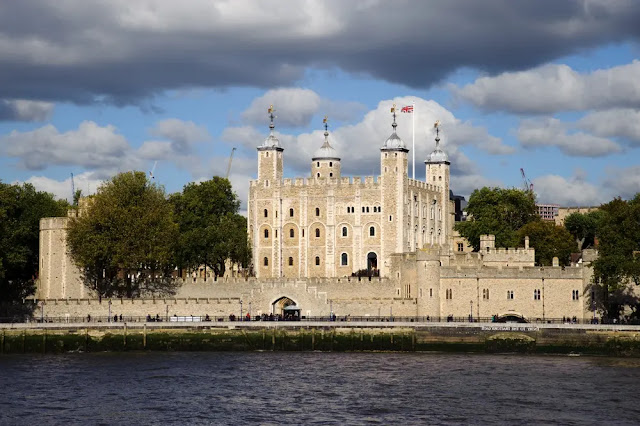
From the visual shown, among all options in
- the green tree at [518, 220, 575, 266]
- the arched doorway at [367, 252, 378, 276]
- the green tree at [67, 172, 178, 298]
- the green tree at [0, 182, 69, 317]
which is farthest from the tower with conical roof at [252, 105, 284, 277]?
the green tree at [518, 220, 575, 266]

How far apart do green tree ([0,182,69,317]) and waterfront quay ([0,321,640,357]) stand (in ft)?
31.6

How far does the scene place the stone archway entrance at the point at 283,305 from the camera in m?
89.9

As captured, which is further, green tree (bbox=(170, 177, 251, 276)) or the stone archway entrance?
green tree (bbox=(170, 177, 251, 276))

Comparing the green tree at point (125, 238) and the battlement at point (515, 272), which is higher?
the green tree at point (125, 238)

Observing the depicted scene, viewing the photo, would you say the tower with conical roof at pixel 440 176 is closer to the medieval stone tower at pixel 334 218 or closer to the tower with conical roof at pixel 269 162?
the medieval stone tower at pixel 334 218

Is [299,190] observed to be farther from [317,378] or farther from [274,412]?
[274,412]

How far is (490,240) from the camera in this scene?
9119cm

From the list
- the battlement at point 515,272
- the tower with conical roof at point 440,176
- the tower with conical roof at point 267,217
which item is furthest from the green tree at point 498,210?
the battlement at point 515,272

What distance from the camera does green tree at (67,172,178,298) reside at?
90.1 metres

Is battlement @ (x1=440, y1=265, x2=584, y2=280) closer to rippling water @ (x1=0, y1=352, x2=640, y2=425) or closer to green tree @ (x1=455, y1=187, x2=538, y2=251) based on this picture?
rippling water @ (x1=0, y1=352, x2=640, y2=425)

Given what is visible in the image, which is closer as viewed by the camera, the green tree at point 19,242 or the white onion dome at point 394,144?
the green tree at point 19,242

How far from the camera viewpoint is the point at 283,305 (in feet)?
299

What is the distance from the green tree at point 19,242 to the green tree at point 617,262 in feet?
126

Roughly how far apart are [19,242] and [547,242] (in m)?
40.7
